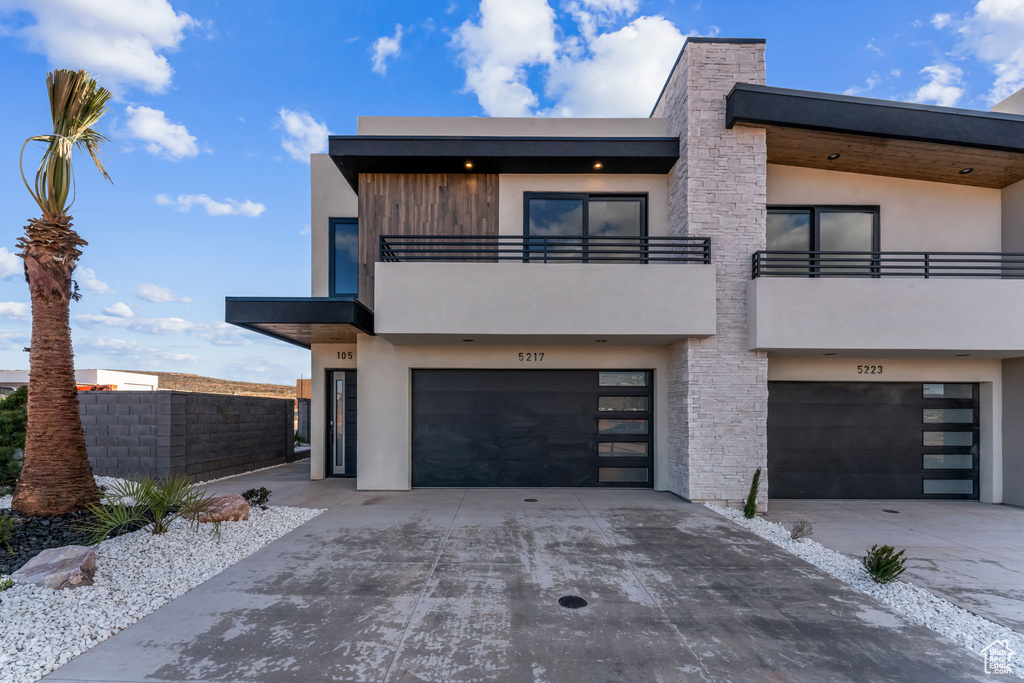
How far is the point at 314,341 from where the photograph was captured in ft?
33.4

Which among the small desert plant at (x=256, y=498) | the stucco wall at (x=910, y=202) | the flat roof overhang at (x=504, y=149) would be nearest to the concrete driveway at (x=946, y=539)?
the stucco wall at (x=910, y=202)

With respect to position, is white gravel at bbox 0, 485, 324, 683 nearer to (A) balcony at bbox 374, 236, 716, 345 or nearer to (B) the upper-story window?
(A) balcony at bbox 374, 236, 716, 345

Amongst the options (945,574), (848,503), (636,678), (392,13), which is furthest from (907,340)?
(392,13)

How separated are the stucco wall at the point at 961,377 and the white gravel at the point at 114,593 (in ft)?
30.5

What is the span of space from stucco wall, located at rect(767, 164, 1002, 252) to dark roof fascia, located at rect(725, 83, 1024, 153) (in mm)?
1414

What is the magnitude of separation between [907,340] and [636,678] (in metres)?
7.67

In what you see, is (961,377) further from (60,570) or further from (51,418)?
(51,418)

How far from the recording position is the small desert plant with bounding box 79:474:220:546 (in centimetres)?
569

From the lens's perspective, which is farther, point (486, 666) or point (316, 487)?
point (316, 487)

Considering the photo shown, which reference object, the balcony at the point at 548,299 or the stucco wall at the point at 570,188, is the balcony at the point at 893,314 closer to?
the balcony at the point at 548,299

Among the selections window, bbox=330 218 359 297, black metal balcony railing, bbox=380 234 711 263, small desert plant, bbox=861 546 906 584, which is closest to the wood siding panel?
black metal balcony railing, bbox=380 234 711 263

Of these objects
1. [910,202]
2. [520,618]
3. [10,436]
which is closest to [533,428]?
[520,618]

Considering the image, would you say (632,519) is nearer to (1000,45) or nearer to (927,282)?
(927,282)

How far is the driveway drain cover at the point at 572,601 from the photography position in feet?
14.1
